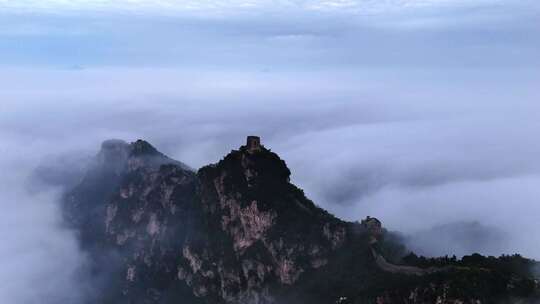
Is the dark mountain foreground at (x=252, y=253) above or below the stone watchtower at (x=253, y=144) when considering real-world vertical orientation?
below

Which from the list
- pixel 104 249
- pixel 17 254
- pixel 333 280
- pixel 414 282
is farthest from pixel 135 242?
pixel 414 282

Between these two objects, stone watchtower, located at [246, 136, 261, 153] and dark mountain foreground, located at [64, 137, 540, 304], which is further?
stone watchtower, located at [246, 136, 261, 153]

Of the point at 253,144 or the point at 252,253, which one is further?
the point at 253,144

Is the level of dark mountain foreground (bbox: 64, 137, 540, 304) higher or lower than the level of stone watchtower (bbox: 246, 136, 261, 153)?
lower

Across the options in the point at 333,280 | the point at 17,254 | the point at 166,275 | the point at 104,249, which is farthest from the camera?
the point at 17,254

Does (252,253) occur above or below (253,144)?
below

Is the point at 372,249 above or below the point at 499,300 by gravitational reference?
above

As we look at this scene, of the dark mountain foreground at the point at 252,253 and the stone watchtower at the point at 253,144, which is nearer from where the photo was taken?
the dark mountain foreground at the point at 252,253

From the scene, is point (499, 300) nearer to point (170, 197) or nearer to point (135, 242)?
point (170, 197)
